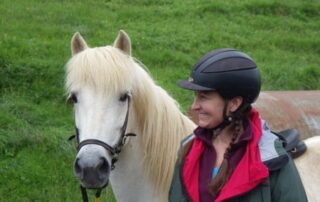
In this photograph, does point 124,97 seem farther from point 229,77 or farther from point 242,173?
point 242,173

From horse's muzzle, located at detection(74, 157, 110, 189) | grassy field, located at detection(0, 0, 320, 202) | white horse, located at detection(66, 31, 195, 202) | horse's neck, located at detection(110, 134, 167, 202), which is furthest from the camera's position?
grassy field, located at detection(0, 0, 320, 202)

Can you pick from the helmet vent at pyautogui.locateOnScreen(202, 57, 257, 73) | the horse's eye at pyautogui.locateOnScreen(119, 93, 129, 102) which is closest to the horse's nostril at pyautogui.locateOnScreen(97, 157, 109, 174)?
the horse's eye at pyautogui.locateOnScreen(119, 93, 129, 102)

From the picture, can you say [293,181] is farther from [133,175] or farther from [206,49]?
[206,49]

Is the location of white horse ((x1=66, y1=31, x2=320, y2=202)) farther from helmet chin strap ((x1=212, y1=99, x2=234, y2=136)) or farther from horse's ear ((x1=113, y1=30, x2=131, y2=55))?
helmet chin strap ((x1=212, y1=99, x2=234, y2=136))

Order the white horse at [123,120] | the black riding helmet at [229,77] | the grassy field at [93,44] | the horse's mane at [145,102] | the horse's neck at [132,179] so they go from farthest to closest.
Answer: the grassy field at [93,44] < the horse's neck at [132,179] < the horse's mane at [145,102] < the white horse at [123,120] < the black riding helmet at [229,77]

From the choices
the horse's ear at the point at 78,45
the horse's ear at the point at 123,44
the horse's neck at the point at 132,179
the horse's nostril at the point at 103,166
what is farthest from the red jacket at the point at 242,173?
the horse's ear at the point at 78,45

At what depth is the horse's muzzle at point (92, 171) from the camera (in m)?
2.80

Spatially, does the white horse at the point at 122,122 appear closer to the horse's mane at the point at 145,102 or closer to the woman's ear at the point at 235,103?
the horse's mane at the point at 145,102

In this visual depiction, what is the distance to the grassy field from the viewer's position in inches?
232

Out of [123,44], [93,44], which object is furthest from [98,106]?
[93,44]

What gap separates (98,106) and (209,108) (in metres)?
0.68

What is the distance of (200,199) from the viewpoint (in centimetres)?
250

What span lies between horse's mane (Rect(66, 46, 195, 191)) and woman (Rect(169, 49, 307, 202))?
1.91 feet

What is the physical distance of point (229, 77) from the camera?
2490 mm
